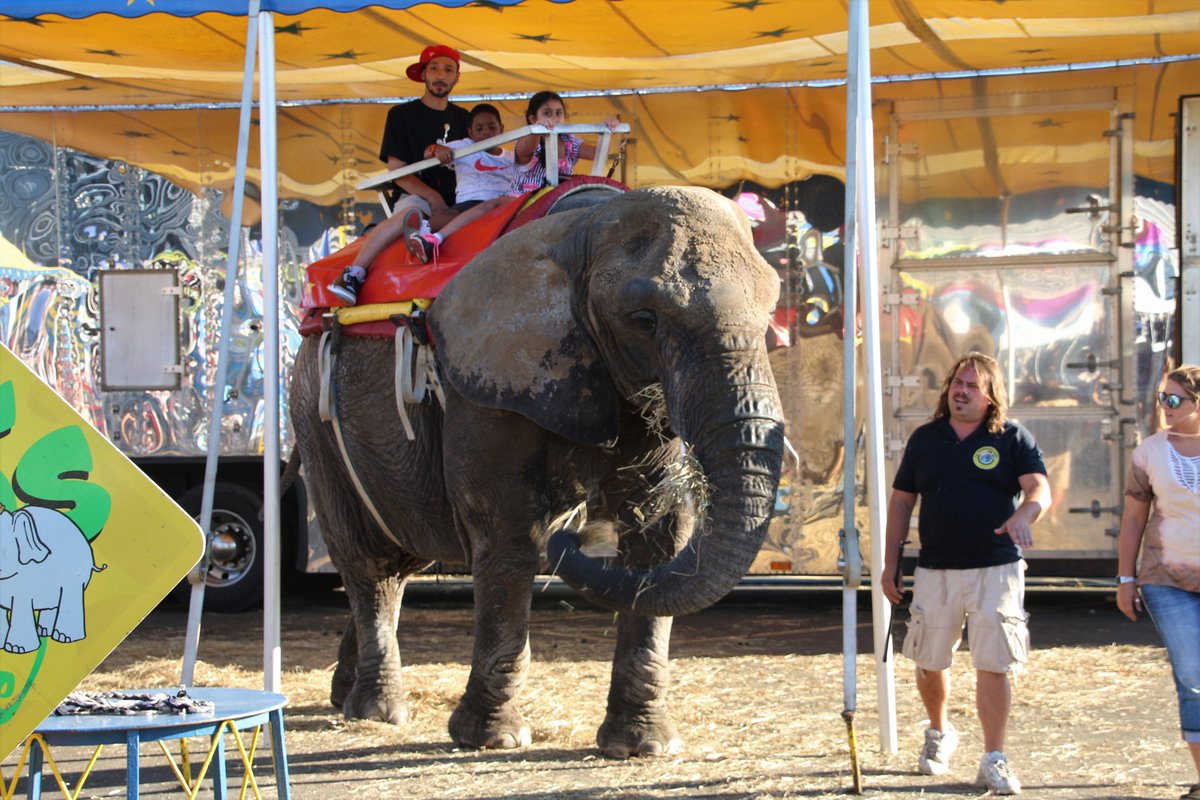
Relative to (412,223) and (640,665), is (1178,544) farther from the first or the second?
(412,223)

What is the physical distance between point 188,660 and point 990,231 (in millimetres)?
5315

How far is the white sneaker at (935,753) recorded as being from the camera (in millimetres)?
5738

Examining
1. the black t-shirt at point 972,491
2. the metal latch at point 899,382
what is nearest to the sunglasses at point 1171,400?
the black t-shirt at point 972,491

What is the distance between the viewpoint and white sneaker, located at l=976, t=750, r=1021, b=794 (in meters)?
5.39

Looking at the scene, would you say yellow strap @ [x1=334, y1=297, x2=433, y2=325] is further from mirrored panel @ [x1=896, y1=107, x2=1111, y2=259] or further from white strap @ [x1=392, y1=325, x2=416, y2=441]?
mirrored panel @ [x1=896, y1=107, x2=1111, y2=259]

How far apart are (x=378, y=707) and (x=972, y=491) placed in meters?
3.02

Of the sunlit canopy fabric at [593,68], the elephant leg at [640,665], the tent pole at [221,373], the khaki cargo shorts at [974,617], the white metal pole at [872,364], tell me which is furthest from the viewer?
the sunlit canopy fabric at [593,68]

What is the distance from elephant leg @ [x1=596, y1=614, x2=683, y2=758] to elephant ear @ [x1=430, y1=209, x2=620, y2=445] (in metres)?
0.94

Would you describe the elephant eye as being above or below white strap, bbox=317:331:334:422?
above

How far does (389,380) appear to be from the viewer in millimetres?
6906

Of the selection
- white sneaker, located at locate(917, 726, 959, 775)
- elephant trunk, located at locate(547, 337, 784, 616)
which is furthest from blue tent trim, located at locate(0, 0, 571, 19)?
white sneaker, located at locate(917, 726, 959, 775)

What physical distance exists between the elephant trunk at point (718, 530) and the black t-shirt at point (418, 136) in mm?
2860

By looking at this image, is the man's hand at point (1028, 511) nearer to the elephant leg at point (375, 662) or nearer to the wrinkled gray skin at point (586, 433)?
the wrinkled gray skin at point (586, 433)

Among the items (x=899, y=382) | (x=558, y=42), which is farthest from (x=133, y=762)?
(x=899, y=382)
